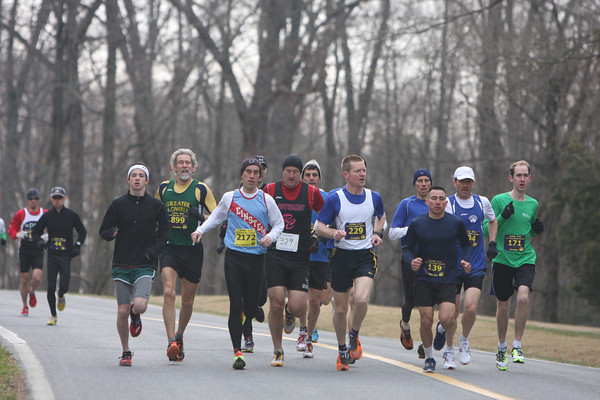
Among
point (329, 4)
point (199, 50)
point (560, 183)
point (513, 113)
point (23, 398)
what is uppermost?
point (329, 4)

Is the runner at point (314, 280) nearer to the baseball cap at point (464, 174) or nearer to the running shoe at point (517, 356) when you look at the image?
the baseball cap at point (464, 174)

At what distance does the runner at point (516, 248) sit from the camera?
1147 centimetres

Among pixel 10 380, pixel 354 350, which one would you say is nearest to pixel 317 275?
pixel 354 350

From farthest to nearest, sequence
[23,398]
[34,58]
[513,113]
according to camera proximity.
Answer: [34,58] → [513,113] → [23,398]

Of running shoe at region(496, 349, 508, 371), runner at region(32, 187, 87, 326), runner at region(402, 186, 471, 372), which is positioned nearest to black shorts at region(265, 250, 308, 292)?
runner at region(402, 186, 471, 372)

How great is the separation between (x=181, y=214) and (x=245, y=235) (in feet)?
4.14

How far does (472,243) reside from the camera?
36.2 feet

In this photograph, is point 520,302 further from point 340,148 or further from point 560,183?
point 340,148

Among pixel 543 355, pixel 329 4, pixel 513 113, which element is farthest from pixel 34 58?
pixel 543 355

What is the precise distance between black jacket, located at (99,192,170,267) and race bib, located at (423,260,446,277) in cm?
284

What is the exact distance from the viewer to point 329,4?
121 ft

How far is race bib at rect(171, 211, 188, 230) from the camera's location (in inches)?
421

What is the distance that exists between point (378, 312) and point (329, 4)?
1824cm

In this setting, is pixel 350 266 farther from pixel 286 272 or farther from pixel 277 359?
pixel 277 359
